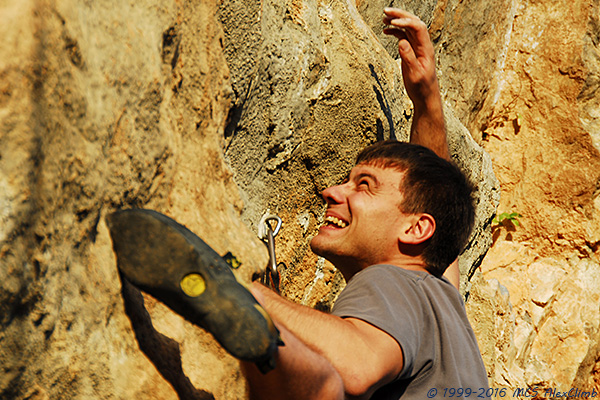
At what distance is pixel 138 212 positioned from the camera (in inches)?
44.5

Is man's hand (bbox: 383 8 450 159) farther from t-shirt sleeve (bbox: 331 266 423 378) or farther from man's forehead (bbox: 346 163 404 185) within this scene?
t-shirt sleeve (bbox: 331 266 423 378)

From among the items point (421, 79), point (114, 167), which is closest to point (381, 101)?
point (421, 79)

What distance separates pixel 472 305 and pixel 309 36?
2.04 meters

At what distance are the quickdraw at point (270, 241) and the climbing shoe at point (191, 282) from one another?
78cm

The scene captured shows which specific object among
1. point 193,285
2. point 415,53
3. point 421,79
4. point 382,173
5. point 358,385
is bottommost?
point 358,385

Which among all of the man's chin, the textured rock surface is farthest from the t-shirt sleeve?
the textured rock surface

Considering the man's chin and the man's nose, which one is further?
the man's nose

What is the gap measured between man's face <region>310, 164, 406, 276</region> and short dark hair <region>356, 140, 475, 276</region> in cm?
5

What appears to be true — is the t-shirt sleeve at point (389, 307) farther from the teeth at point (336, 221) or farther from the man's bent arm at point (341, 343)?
the teeth at point (336, 221)

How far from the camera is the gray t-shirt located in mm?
1650

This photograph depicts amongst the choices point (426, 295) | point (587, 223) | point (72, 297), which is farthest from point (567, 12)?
point (72, 297)

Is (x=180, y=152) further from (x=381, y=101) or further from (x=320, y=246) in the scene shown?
(x=381, y=101)

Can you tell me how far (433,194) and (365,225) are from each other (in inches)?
11.7

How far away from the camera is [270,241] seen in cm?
211
